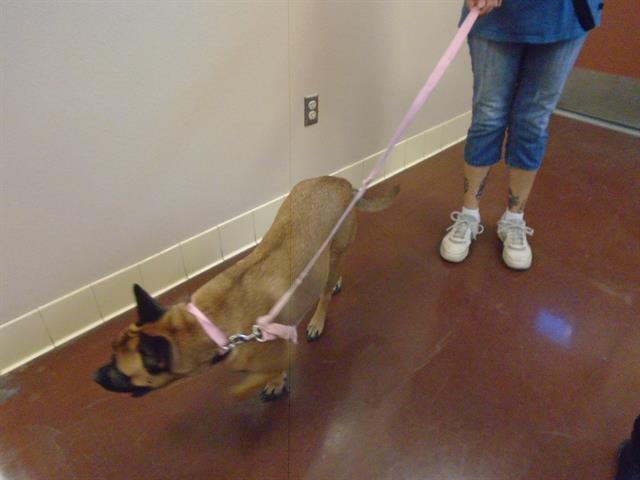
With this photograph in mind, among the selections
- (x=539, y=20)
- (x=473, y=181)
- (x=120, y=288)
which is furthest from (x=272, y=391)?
(x=539, y=20)

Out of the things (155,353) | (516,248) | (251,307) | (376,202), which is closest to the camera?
(155,353)

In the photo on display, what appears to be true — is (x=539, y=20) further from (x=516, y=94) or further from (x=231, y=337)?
(x=231, y=337)

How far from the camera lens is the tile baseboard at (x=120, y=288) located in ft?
4.82

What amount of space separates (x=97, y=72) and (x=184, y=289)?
2.80 ft

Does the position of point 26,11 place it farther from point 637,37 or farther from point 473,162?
point 637,37

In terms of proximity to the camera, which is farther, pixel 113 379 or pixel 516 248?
pixel 516 248

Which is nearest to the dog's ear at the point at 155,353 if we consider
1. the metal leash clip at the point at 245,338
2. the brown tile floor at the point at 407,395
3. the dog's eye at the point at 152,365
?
the dog's eye at the point at 152,365

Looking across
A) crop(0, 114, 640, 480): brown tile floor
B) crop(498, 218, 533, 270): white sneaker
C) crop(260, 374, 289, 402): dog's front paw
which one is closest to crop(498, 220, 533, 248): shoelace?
crop(498, 218, 533, 270): white sneaker

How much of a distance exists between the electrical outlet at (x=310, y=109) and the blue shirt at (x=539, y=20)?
77cm

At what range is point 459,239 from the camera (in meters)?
1.92

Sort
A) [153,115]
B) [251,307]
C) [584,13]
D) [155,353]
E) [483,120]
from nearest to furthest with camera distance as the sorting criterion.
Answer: [155,353], [251,307], [584,13], [153,115], [483,120]

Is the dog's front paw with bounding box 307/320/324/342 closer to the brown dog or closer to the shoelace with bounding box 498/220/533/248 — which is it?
the brown dog

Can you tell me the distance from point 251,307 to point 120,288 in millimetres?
771

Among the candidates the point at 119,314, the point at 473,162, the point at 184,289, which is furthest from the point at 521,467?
the point at 119,314
